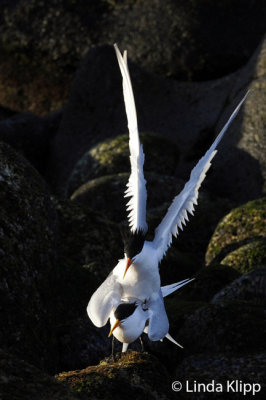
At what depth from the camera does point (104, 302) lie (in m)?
6.79

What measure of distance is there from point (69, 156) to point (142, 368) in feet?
50.1

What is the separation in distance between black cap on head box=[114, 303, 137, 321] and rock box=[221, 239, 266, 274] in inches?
167

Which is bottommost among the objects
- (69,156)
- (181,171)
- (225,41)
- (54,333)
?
(54,333)

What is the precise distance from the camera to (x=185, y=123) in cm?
2033

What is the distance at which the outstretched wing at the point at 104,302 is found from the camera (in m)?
6.72

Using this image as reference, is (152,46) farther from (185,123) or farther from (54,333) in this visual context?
(54,333)

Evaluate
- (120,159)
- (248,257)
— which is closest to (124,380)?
(248,257)

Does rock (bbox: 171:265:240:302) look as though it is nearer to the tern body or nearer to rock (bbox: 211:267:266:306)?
rock (bbox: 211:267:266:306)

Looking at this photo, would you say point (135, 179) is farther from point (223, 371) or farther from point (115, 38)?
point (115, 38)

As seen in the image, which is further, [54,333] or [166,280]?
[166,280]

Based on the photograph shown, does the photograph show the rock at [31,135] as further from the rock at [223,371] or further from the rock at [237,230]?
the rock at [223,371]

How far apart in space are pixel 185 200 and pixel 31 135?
14397 mm

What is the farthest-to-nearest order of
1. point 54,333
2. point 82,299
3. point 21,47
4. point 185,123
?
point 21,47 → point 185,123 → point 82,299 → point 54,333

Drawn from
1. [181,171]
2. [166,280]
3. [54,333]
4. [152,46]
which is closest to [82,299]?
[54,333]
